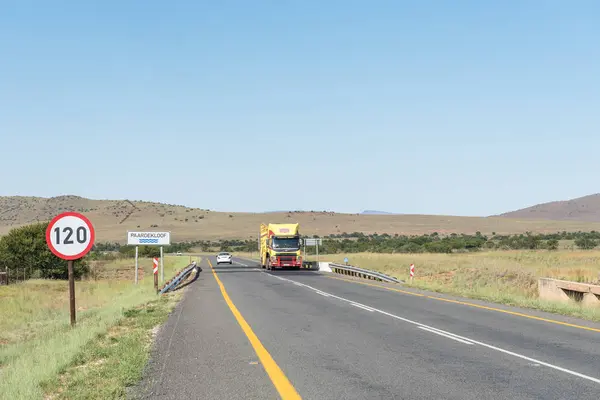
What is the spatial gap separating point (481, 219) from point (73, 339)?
6749 inches

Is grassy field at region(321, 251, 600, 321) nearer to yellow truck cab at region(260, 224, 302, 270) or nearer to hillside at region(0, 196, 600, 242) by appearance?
yellow truck cab at region(260, 224, 302, 270)

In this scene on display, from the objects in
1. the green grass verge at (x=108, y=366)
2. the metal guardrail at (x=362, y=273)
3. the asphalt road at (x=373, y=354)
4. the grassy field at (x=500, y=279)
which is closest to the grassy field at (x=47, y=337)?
the green grass verge at (x=108, y=366)

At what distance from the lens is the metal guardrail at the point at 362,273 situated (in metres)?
32.3

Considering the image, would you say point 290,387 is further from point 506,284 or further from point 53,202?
point 53,202

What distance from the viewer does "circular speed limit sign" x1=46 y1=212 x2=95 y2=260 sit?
12039 millimetres

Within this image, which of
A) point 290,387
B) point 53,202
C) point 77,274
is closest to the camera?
point 290,387

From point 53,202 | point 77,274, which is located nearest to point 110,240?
point 53,202

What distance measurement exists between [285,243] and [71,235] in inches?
1322

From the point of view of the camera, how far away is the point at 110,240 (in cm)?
14225

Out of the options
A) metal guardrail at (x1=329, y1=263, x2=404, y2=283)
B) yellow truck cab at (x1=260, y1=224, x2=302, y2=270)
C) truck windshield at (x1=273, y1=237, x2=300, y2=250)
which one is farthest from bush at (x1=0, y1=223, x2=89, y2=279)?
metal guardrail at (x1=329, y1=263, x2=404, y2=283)

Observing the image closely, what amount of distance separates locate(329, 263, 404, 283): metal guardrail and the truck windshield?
3.13 meters

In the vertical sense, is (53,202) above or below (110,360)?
above

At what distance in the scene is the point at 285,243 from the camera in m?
45.5

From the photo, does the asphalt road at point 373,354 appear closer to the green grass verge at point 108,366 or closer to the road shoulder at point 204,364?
the road shoulder at point 204,364
